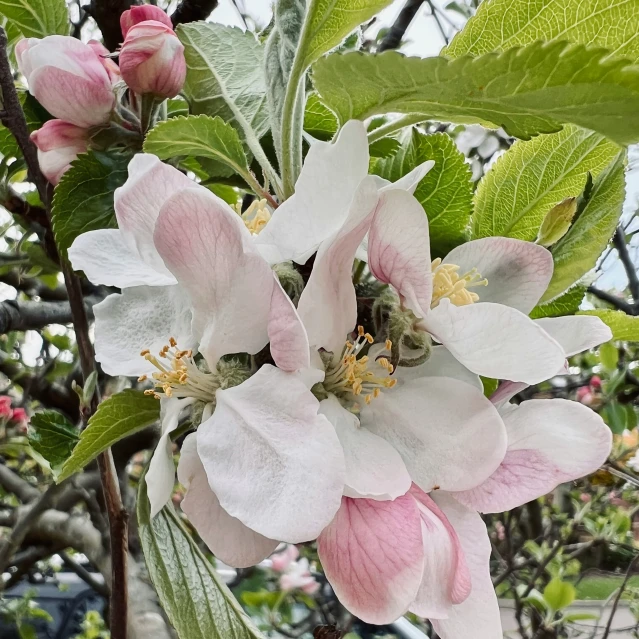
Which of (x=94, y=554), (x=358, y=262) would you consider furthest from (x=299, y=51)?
(x=94, y=554)

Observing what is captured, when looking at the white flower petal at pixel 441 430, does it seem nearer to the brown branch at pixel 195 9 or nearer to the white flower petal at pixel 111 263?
the white flower petal at pixel 111 263

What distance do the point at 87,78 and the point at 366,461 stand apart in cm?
30

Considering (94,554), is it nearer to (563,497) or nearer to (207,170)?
(207,170)

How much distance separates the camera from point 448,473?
0.82 feet

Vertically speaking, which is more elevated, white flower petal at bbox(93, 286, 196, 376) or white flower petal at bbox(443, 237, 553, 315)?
white flower petal at bbox(443, 237, 553, 315)

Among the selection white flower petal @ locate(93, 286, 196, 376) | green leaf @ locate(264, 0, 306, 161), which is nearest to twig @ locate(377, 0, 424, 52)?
green leaf @ locate(264, 0, 306, 161)

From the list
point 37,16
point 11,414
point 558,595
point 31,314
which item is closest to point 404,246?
point 37,16

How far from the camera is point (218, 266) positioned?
25 centimetres

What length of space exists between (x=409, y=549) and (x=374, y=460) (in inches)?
1.4

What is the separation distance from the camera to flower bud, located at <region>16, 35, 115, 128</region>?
0.37 metres

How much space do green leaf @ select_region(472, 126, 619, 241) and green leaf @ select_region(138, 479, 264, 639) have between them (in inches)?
9.9

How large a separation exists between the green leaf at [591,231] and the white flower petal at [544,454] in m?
0.08

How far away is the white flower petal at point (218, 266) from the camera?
0.23 meters

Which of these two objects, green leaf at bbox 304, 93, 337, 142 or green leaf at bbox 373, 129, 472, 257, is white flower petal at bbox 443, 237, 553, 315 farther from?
green leaf at bbox 304, 93, 337, 142
